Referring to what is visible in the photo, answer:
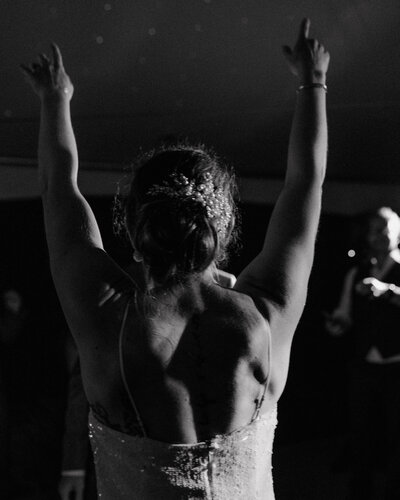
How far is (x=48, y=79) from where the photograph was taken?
93cm

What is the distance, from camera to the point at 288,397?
4.46 m

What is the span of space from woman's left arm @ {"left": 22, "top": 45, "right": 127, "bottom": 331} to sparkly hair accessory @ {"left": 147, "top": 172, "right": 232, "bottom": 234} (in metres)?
0.10

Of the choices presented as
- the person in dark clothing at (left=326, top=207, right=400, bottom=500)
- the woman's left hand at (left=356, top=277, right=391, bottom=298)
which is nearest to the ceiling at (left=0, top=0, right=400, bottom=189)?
the person in dark clothing at (left=326, top=207, right=400, bottom=500)

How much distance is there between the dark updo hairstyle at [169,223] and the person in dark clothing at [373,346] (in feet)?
7.94

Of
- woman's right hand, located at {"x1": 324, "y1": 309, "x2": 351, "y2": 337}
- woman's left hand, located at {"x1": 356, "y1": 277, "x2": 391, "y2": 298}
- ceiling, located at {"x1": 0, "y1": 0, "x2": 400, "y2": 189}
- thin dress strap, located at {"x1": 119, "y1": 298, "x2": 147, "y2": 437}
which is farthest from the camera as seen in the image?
woman's right hand, located at {"x1": 324, "y1": 309, "x2": 351, "y2": 337}

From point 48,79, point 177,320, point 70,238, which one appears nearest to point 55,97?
point 48,79

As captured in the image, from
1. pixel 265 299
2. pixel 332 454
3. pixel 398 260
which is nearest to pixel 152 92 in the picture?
pixel 398 260

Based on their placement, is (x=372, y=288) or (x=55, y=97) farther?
(x=372, y=288)

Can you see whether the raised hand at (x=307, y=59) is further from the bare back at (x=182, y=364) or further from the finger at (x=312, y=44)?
the bare back at (x=182, y=364)

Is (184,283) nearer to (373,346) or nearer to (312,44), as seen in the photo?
(312,44)

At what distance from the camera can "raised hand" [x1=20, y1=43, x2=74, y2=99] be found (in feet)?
3.02

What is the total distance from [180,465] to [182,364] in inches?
5.3

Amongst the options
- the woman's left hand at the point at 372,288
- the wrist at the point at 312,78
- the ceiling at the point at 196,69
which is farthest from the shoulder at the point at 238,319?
the woman's left hand at the point at 372,288

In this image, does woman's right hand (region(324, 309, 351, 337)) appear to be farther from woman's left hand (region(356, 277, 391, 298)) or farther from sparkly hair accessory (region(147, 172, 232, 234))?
sparkly hair accessory (region(147, 172, 232, 234))
